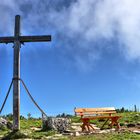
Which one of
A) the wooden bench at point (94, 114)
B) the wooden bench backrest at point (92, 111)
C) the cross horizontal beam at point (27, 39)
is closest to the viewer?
the cross horizontal beam at point (27, 39)

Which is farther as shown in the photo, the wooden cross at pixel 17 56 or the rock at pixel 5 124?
the rock at pixel 5 124

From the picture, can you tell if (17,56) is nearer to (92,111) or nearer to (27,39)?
(27,39)

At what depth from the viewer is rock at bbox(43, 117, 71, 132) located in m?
19.0

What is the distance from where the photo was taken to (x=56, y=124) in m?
19.1

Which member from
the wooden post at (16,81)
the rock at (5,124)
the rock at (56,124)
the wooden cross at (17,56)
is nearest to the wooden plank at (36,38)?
the wooden cross at (17,56)

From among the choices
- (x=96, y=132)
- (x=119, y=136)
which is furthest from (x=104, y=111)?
(x=119, y=136)

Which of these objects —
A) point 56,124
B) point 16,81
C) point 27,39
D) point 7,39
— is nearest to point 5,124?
point 56,124

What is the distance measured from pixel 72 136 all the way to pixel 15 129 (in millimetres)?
2384

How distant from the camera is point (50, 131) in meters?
18.4

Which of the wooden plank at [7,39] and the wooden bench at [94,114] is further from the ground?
the wooden plank at [7,39]

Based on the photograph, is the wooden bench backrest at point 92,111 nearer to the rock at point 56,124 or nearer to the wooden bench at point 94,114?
the wooden bench at point 94,114

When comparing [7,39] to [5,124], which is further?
[5,124]

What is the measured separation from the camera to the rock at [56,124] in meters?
19.0

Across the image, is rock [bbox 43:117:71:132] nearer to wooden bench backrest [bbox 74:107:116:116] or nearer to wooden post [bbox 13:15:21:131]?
wooden bench backrest [bbox 74:107:116:116]
